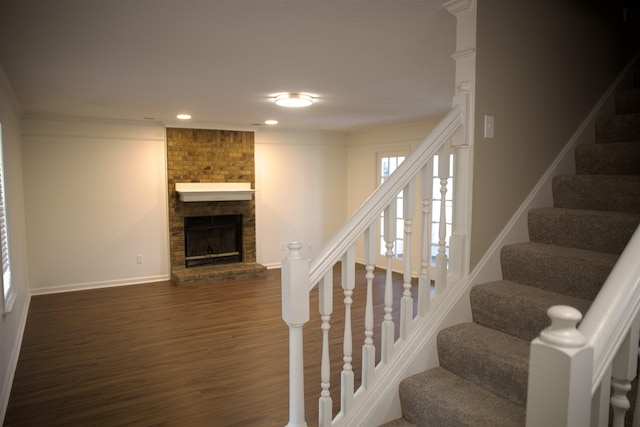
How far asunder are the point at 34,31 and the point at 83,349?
112 inches

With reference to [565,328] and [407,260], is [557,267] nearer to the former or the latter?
[407,260]

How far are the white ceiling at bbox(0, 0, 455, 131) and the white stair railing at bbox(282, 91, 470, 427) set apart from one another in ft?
2.59

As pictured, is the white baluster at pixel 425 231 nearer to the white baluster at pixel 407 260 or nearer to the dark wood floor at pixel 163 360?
the white baluster at pixel 407 260

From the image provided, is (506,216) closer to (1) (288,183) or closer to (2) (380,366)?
(2) (380,366)

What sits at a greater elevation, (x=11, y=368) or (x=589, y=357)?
(x=589, y=357)

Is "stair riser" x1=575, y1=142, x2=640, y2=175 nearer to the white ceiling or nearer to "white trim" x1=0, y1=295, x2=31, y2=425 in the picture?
the white ceiling

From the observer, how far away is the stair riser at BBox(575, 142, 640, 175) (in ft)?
7.53

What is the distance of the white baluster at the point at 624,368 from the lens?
1.00m

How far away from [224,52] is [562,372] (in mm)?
2630

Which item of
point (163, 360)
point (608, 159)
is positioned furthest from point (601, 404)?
point (163, 360)

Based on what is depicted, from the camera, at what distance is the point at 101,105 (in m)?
4.90

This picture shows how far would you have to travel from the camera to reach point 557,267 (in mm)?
1968

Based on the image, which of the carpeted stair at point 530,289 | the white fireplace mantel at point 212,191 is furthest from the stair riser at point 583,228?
the white fireplace mantel at point 212,191

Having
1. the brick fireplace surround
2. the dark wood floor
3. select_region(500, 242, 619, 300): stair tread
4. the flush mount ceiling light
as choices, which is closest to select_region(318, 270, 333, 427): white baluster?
select_region(500, 242, 619, 300): stair tread
